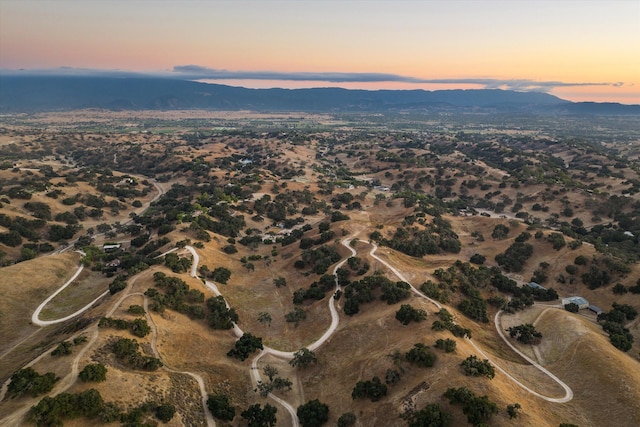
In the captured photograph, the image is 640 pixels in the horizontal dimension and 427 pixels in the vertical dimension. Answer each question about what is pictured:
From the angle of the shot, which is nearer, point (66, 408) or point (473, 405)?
point (66, 408)

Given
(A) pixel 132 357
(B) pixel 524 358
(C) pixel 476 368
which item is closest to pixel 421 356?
(C) pixel 476 368

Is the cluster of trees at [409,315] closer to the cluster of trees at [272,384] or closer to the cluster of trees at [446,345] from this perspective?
the cluster of trees at [446,345]

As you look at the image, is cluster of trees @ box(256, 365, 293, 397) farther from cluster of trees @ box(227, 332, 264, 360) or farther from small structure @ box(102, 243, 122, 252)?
small structure @ box(102, 243, 122, 252)

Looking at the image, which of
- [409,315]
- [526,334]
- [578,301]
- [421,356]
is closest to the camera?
[421,356]

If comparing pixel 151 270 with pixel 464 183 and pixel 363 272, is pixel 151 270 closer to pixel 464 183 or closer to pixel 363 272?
pixel 363 272

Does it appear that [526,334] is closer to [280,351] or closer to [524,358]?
[524,358]

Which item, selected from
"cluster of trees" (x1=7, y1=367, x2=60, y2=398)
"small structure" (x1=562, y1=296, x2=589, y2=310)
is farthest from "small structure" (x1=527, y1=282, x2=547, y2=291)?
"cluster of trees" (x1=7, y1=367, x2=60, y2=398)

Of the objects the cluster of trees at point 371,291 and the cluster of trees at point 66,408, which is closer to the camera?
the cluster of trees at point 66,408

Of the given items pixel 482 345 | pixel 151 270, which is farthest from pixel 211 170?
pixel 482 345

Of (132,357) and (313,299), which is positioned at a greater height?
(132,357)

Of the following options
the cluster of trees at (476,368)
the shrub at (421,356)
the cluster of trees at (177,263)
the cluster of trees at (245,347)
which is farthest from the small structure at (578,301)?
the cluster of trees at (177,263)
